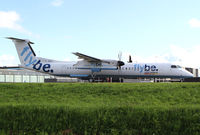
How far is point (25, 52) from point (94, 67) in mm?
12135

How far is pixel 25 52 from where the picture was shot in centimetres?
3638

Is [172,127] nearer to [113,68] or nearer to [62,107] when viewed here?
[62,107]

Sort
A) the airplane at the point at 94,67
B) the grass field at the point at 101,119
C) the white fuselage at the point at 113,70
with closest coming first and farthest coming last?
the grass field at the point at 101,119, the white fuselage at the point at 113,70, the airplane at the point at 94,67

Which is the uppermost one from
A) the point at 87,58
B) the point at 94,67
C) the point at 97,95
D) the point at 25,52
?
the point at 25,52

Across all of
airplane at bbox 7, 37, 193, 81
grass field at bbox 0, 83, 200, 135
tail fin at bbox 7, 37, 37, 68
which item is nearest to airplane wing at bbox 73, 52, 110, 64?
airplane at bbox 7, 37, 193, 81

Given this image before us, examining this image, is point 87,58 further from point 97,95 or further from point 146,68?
point 97,95

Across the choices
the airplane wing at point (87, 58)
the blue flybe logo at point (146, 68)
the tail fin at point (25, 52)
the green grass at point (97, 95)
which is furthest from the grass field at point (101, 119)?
the tail fin at point (25, 52)

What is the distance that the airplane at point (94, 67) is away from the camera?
32.0 m

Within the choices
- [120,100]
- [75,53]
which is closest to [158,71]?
[75,53]

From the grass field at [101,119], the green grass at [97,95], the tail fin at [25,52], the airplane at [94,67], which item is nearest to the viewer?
the grass field at [101,119]

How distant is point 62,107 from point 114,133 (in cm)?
313

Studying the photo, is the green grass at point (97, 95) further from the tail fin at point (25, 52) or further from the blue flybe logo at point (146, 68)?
the tail fin at point (25, 52)


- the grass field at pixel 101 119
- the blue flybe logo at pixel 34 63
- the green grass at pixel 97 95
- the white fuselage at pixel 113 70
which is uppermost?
the blue flybe logo at pixel 34 63

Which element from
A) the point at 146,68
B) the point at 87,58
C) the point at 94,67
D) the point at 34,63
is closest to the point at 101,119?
the point at 146,68
